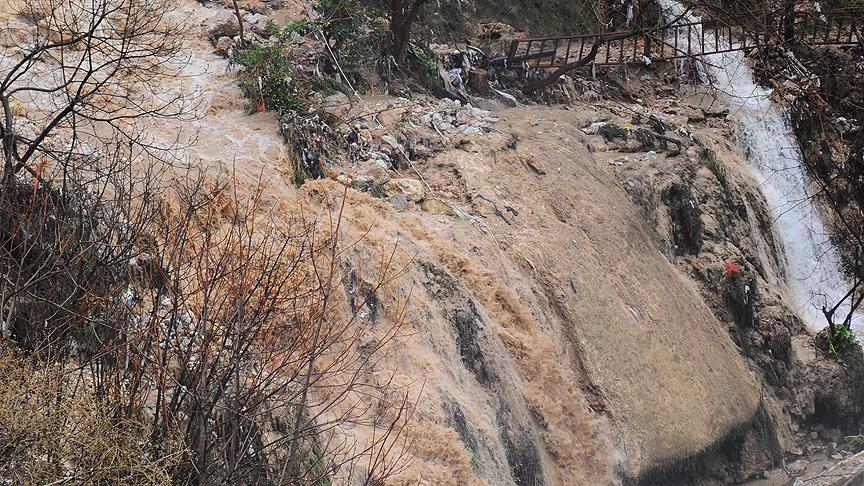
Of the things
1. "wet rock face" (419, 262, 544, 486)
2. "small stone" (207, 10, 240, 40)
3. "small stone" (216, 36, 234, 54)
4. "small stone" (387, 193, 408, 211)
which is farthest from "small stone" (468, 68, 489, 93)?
"wet rock face" (419, 262, 544, 486)

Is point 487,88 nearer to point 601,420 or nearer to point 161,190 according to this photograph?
point 601,420

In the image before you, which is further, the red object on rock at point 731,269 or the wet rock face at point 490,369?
the red object on rock at point 731,269

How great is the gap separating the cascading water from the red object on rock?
195 centimetres

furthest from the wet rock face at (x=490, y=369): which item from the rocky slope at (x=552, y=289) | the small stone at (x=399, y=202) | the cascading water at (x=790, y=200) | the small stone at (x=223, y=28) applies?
the cascading water at (x=790, y=200)

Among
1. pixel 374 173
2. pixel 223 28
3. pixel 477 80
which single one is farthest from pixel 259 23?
pixel 374 173

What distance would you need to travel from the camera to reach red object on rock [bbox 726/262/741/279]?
46.8 feet

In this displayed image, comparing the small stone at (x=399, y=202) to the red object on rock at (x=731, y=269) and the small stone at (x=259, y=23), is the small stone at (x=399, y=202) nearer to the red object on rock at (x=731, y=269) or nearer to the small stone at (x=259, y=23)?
the small stone at (x=259, y=23)

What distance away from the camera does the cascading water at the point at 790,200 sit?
16.4 m

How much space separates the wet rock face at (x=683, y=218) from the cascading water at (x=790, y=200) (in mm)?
2208

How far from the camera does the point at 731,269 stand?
1430 centimetres

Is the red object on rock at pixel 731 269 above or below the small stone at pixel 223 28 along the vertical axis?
below

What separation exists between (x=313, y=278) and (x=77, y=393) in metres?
2.56

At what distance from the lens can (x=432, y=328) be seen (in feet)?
31.0

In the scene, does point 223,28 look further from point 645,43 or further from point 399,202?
point 645,43
